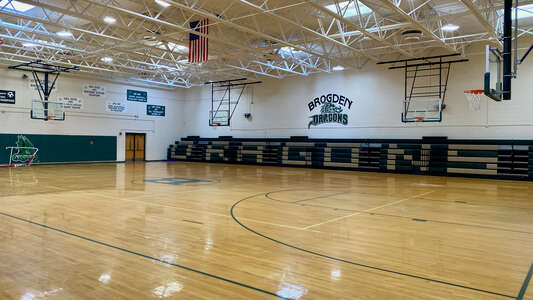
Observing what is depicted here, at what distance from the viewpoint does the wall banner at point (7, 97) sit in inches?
699

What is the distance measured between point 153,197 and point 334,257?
5492 millimetres

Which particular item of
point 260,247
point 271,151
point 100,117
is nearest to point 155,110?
point 100,117

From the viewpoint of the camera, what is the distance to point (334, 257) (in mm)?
4242

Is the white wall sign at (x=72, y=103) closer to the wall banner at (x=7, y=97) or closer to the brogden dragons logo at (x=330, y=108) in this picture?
the wall banner at (x=7, y=97)

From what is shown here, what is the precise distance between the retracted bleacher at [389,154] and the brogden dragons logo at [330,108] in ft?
3.37

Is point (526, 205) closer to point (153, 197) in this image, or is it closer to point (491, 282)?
point (491, 282)

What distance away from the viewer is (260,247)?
4617mm

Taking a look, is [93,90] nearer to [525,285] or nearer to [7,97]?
[7,97]

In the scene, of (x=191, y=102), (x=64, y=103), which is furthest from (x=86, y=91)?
(x=191, y=102)

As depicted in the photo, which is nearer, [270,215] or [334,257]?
[334,257]

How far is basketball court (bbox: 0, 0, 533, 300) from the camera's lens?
3.79m

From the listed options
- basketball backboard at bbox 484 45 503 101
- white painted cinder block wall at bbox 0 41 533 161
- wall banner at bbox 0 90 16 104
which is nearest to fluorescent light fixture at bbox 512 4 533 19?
white painted cinder block wall at bbox 0 41 533 161

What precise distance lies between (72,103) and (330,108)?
1332cm

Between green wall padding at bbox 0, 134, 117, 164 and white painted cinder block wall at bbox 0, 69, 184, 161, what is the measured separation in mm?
269
